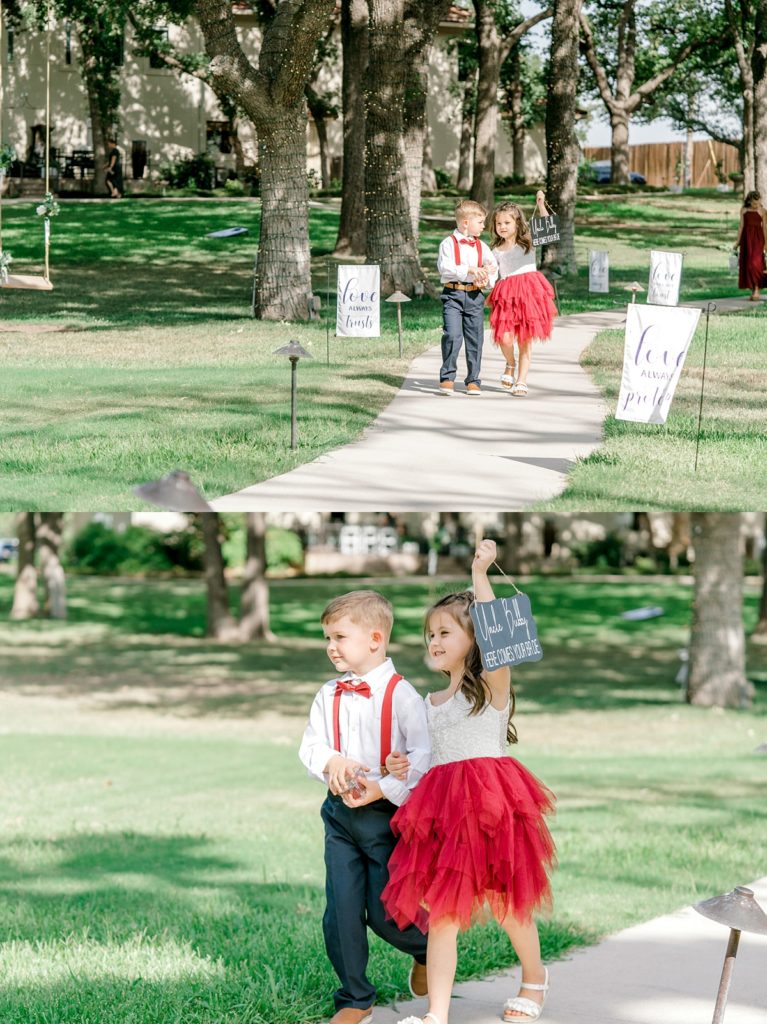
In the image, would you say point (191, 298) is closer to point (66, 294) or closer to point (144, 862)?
point (66, 294)

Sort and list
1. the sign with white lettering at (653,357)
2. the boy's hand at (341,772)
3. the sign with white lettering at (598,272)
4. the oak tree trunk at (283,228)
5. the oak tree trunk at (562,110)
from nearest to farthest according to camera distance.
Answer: the boy's hand at (341,772), the sign with white lettering at (653,357), the oak tree trunk at (283,228), the sign with white lettering at (598,272), the oak tree trunk at (562,110)

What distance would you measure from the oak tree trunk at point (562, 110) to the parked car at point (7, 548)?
13423 millimetres

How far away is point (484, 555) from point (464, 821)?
2.93 feet

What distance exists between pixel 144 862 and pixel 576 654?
52.6 ft

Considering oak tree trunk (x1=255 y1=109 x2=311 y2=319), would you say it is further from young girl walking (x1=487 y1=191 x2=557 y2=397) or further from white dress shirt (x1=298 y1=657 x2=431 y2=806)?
white dress shirt (x1=298 y1=657 x2=431 y2=806)

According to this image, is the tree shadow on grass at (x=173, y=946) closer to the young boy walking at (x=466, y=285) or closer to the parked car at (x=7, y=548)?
the young boy walking at (x=466, y=285)

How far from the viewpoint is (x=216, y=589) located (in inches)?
1024

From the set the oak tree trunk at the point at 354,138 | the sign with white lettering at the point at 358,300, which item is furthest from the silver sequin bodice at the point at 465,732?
the oak tree trunk at the point at 354,138

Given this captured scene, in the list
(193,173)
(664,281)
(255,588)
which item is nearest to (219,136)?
(193,173)

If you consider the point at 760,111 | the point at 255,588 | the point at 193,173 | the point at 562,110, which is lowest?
the point at 255,588

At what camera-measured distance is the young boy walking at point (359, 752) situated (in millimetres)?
5070

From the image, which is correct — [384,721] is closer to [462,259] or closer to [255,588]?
[462,259]

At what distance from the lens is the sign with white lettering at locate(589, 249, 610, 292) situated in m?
21.2

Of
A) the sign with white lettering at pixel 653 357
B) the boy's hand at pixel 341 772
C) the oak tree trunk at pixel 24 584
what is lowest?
the oak tree trunk at pixel 24 584
